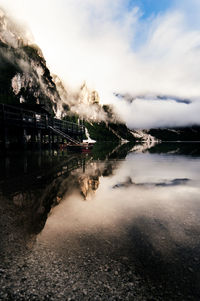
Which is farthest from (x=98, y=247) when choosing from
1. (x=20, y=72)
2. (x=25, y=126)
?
(x=20, y=72)

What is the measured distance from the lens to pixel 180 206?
498 centimetres

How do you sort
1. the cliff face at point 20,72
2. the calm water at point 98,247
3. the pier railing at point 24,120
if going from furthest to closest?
1. the cliff face at point 20,72
2. the pier railing at point 24,120
3. the calm water at point 98,247

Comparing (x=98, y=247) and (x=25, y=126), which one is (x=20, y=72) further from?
(x=98, y=247)

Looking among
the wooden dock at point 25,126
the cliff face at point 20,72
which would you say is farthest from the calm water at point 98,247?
the cliff face at point 20,72

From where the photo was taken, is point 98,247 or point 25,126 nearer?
point 98,247

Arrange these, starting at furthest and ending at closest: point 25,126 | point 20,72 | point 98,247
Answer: point 20,72 < point 25,126 < point 98,247

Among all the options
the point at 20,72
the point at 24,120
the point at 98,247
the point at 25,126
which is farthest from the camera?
the point at 20,72

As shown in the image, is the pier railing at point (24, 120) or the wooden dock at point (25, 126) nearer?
the pier railing at point (24, 120)

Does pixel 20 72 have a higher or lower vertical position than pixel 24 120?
higher

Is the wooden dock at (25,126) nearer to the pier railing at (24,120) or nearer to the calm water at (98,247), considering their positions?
the pier railing at (24,120)

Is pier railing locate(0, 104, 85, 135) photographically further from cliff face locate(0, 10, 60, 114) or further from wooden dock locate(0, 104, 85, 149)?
cliff face locate(0, 10, 60, 114)

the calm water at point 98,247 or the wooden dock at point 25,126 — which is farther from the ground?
the wooden dock at point 25,126

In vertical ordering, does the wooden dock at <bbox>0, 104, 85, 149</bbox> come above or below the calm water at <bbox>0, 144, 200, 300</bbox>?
above

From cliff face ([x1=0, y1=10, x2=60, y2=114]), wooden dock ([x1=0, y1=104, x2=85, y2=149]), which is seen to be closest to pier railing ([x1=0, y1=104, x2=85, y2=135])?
wooden dock ([x1=0, y1=104, x2=85, y2=149])
